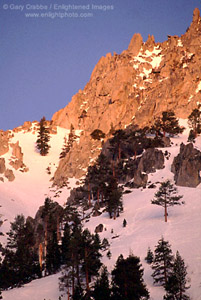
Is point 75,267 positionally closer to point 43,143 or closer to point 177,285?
point 177,285

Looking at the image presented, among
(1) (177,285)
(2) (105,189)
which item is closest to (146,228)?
(2) (105,189)

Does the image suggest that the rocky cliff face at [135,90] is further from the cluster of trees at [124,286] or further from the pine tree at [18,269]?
the cluster of trees at [124,286]

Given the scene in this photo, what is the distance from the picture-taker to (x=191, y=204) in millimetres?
50938

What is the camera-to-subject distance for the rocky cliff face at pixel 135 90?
11544 cm

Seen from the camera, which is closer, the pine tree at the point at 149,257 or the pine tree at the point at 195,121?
the pine tree at the point at 149,257

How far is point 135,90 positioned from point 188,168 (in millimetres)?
78091

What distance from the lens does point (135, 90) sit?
438 ft

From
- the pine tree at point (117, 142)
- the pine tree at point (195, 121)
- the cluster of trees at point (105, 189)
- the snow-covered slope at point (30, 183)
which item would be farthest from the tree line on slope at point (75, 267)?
the pine tree at point (195, 121)

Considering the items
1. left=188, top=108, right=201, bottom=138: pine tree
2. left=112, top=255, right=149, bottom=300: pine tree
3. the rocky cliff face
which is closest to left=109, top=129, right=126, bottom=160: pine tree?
the rocky cliff face

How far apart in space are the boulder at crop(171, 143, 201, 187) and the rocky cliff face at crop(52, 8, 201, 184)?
1607 inches

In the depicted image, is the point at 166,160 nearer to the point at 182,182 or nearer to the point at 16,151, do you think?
the point at 182,182

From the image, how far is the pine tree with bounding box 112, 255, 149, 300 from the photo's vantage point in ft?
84.5

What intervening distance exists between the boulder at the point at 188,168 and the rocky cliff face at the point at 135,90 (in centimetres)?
4081

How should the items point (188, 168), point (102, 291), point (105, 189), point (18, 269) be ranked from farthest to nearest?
point (105, 189) → point (188, 168) → point (18, 269) → point (102, 291)
